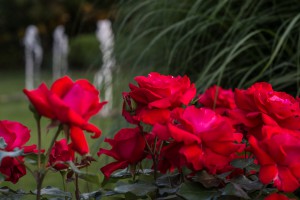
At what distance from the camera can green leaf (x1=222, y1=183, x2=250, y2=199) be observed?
0.96 metres

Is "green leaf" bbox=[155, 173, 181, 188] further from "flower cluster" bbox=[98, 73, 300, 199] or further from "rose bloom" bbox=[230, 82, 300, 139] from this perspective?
"rose bloom" bbox=[230, 82, 300, 139]

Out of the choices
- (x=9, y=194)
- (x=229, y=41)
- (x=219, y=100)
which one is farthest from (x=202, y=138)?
(x=229, y=41)

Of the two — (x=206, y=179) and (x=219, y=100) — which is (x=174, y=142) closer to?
(x=206, y=179)

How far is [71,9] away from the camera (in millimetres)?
22297

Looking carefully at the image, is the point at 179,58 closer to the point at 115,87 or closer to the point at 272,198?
the point at 115,87

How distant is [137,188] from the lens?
1014 mm

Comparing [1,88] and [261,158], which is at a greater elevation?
[1,88]

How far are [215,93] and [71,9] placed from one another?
21.2 meters

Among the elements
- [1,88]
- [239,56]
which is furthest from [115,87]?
[1,88]

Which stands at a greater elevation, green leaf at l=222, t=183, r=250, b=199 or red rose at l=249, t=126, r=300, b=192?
red rose at l=249, t=126, r=300, b=192

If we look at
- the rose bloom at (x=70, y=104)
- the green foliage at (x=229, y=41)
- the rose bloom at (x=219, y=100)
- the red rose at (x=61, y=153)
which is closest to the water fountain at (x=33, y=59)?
the green foliage at (x=229, y=41)

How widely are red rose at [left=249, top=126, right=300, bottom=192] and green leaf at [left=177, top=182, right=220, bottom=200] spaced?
79mm

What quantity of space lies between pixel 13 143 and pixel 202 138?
0.31 meters

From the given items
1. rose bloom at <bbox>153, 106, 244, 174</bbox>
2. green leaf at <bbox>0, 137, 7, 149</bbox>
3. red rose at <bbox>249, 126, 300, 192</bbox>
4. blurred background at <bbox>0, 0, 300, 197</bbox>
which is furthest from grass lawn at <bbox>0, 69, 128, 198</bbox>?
red rose at <bbox>249, 126, 300, 192</bbox>
